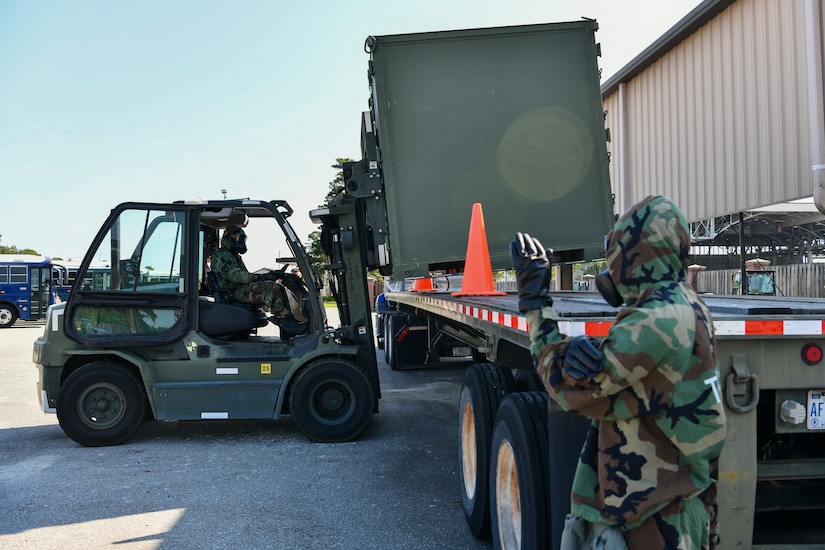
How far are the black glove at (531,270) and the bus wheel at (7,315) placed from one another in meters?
27.5

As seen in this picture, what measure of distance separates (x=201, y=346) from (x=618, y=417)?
18.0ft

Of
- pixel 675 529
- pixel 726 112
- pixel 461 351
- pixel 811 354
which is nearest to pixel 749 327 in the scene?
pixel 811 354

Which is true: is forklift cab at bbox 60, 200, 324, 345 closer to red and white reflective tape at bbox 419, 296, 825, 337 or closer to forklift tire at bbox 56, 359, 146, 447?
forklift tire at bbox 56, 359, 146, 447

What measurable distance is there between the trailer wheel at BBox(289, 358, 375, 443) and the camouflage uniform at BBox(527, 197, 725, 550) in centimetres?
485

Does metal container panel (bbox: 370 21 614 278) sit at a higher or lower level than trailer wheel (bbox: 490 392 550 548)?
higher

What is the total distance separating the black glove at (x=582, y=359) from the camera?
6.81 ft

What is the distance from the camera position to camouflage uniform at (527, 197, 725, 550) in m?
2.05

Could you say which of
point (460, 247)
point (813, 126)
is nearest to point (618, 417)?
point (460, 247)

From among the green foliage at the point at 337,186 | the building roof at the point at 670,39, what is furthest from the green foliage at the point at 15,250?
the building roof at the point at 670,39

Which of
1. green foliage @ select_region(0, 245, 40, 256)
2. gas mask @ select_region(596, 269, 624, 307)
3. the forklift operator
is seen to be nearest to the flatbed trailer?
gas mask @ select_region(596, 269, 624, 307)

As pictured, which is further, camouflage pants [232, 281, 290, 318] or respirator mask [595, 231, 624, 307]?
camouflage pants [232, 281, 290, 318]

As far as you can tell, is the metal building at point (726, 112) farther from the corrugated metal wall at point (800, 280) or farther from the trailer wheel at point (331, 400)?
the trailer wheel at point (331, 400)

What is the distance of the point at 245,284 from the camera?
7.34 metres

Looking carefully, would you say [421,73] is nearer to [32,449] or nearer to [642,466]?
[642,466]
